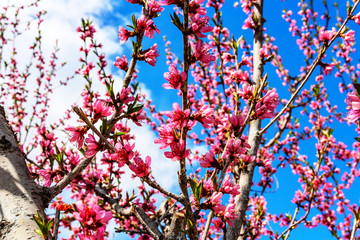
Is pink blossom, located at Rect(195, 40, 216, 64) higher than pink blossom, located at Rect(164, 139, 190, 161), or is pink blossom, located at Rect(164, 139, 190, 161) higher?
pink blossom, located at Rect(195, 40, 216, 64)

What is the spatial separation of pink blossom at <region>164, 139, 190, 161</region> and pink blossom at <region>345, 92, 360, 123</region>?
2.79 feet

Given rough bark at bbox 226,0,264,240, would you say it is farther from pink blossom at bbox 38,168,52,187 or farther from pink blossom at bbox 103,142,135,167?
pink blossom at bbox 38,168,52,187

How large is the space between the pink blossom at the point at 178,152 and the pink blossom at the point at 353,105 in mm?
850

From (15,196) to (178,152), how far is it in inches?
39.6

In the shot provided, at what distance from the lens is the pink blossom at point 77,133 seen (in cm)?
166

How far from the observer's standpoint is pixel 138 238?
3373mm

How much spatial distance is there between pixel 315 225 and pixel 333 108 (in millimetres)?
3883

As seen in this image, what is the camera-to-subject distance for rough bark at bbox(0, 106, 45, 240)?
4.69ft

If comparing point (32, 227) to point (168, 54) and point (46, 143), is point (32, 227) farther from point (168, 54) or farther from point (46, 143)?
point (168, 54)

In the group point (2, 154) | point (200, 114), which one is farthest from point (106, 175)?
point (200, 114)

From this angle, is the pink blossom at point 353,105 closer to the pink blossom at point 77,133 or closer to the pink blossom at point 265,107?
the pink blossom at point 265,107

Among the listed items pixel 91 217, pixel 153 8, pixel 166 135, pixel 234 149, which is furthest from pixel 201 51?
pixel 91 217

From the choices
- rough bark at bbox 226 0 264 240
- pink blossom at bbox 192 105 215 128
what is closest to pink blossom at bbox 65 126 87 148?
pink blossom at bbox 192 105 215 128

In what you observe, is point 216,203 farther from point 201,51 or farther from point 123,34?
point 123,34
